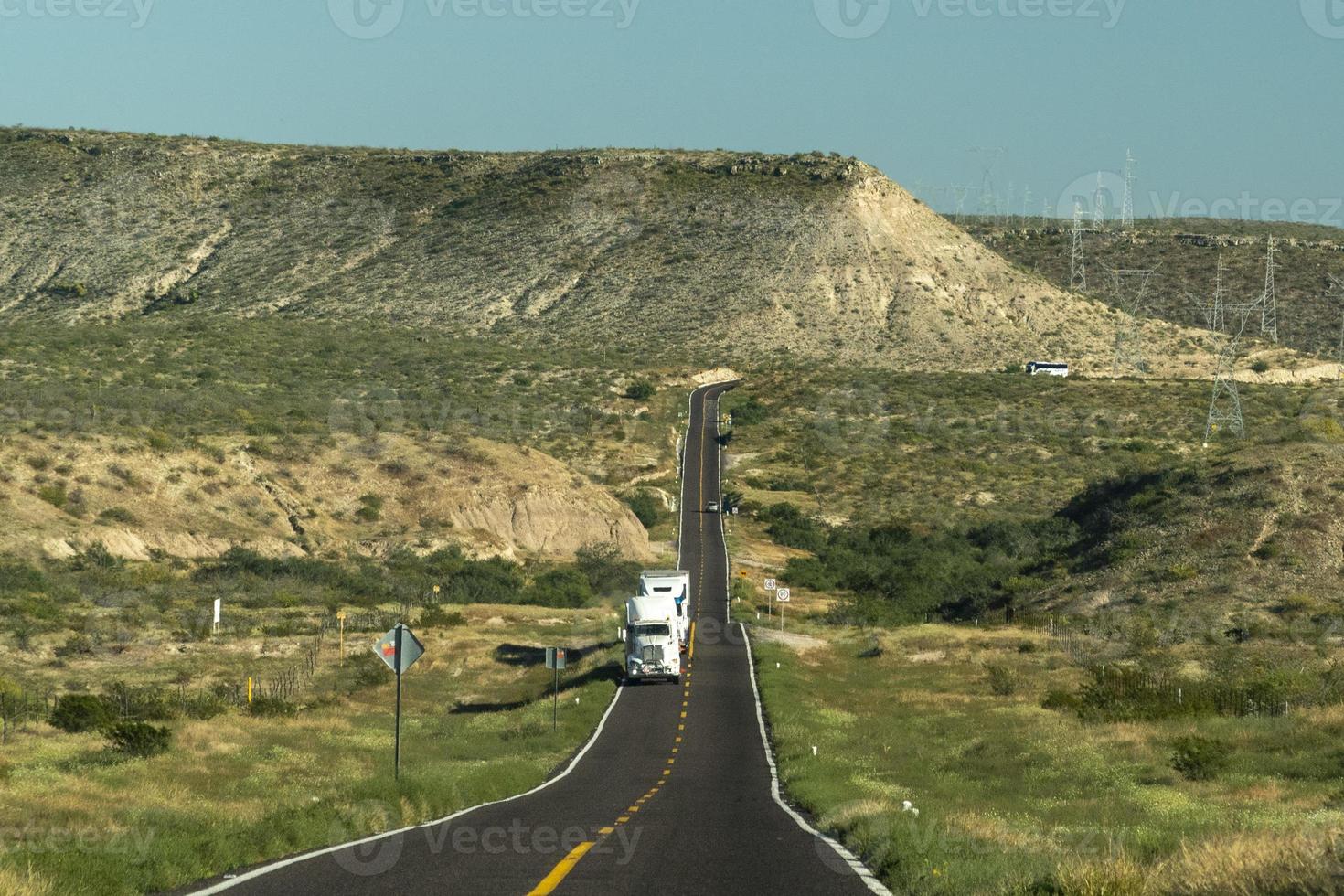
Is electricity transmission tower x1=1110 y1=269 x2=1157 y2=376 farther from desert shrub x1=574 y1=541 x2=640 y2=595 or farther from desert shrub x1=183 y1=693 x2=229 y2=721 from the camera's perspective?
desert shrub x1=183 y1=693 x2=229 y2=721

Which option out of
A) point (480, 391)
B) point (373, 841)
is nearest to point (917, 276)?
point (480, 391)

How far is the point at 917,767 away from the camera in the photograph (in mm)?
31812

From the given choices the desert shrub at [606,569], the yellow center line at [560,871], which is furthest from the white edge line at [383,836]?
the desert shrub at [606,569]

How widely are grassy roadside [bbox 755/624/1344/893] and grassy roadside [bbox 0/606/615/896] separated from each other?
596 cm

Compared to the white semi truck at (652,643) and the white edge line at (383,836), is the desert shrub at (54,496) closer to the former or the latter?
the white semi truck at (652,643)

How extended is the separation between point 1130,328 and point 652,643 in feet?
387

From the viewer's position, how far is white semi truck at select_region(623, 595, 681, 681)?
159 feet

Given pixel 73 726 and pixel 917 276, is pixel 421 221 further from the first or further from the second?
pixel 73 726

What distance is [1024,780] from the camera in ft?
98.7

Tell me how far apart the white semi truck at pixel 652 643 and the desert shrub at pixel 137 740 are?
1991 centimetres

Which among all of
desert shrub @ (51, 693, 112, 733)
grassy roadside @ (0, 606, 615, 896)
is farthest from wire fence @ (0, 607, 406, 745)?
grassy roadside @ (0, 606, 615, 896)

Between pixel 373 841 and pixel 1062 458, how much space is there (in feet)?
317

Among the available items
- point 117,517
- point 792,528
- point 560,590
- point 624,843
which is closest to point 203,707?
point 624,843

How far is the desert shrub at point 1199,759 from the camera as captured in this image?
29.1m
